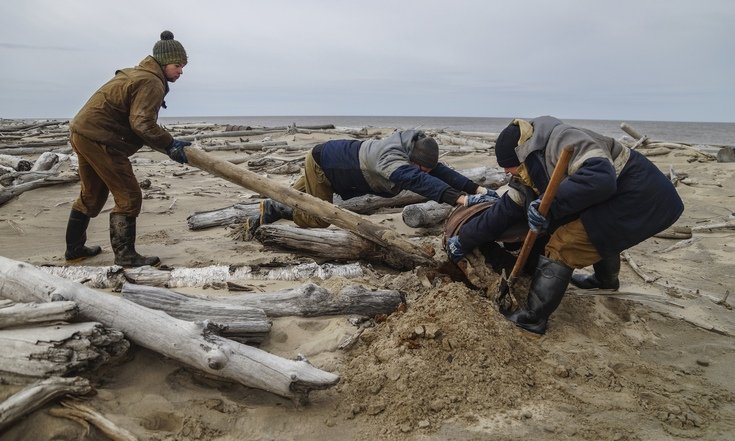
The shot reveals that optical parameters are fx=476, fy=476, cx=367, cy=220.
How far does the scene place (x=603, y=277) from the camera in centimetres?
413

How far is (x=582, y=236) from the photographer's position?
3.33 meters

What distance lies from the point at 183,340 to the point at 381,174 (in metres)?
2.68

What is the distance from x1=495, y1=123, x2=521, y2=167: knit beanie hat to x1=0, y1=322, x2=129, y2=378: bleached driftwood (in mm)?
2819

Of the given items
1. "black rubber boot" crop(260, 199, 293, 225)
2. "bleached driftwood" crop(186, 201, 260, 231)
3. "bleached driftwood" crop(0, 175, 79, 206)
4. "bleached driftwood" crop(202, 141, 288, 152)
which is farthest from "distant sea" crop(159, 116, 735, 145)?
"black rubber boot" crop(260, 199, 293, 225)

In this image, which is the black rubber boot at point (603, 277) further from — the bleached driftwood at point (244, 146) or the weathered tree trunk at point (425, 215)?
the bleached driftwood at point (244, 146)

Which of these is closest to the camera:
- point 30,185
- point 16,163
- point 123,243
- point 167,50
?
point 167,50

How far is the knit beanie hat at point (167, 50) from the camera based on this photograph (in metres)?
4.44

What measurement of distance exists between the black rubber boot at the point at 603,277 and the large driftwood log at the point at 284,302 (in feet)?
5.86

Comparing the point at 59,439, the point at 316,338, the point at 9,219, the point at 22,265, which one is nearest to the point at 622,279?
the point at 316,338

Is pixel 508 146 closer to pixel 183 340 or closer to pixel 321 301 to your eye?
pixel 321 301

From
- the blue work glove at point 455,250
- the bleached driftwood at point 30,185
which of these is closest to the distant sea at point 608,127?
the bleached driftwood at point 30,185

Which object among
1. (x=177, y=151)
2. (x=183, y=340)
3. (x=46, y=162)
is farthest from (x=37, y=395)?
(x=46, y=162)

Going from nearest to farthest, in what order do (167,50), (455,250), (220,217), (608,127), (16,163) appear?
(455,250) < (167,50) < (220,217) < (16,163) < (608,127)

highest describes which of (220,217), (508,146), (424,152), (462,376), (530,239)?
(508,146)
